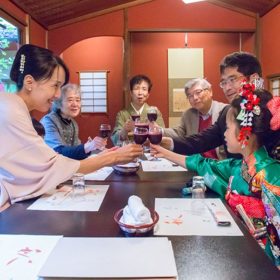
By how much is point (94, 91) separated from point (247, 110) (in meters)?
4.92

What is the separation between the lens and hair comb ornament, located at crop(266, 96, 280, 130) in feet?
4.54

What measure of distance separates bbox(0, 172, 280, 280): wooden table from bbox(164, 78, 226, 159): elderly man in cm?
150

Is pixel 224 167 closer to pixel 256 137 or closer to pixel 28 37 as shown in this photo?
pixel 256 137

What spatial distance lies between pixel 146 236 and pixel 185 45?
4.67m

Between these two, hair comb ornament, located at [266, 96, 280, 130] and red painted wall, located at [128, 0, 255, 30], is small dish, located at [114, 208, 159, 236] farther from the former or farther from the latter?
red painted wall, located at [128, 0, 255, 30]

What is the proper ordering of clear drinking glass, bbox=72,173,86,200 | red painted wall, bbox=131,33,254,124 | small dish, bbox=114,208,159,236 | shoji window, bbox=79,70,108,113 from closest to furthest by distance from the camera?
1. small dish, bbox=114,208,159,236
2. clear drinking glass, bbox=72,173,86,200
3. red painted wall, bbox=131,33,254,124
4. shoji window, bbox=79,70,108,113

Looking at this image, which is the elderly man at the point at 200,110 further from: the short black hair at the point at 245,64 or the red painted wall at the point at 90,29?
the red painted wall at the point at 90,29

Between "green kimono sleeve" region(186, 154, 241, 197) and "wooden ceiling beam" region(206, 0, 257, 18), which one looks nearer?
"green kimono sleeve" region(186, 154, 241, 197)

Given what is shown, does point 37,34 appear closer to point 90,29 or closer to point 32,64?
point 90,29

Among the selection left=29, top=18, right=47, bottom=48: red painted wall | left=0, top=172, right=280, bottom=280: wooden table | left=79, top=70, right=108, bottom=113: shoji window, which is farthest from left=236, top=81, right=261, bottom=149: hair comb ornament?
left=79, top=70, right=108, bottom=113: shoji window

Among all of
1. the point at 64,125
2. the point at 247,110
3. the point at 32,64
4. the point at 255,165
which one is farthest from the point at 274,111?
the point at 64,125

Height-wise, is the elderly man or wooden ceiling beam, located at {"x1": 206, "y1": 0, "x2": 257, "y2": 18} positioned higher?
wooden ceiling beam, located at {"x1": 206, "y1": 0, "x2": 257, "y2": 18}

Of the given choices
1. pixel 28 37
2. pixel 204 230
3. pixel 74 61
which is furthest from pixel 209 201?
pixel 74 61

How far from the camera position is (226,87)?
2328mm
